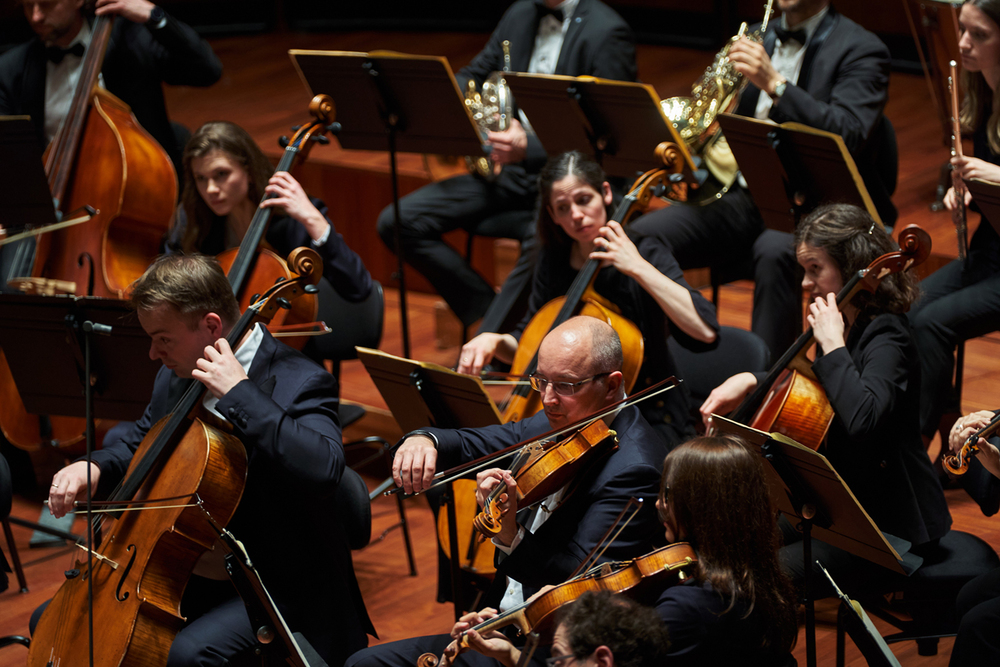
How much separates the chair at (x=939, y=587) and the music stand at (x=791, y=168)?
0.87 m

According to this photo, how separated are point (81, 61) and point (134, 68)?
185 mm

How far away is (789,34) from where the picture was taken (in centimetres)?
371

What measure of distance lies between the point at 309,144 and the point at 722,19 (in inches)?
152

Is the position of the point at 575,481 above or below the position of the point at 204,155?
below

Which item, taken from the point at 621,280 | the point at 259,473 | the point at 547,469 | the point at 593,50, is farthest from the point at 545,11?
the point at 547,469

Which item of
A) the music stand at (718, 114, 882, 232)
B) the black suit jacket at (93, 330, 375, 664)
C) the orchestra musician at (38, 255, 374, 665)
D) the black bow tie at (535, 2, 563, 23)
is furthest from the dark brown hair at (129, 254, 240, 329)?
the black bow tie at (535, 2, 563, 23)

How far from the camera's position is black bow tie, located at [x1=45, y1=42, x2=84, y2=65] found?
12.9 ft

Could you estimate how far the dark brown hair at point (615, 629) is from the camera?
62.1 inches

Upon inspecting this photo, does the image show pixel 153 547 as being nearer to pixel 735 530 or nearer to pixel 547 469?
pixel 547 469

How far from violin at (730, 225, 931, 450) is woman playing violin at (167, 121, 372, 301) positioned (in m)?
1.39

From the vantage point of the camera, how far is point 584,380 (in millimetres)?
2236

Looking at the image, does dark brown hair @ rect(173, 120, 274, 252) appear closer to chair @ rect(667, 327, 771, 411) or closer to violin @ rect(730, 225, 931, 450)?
chair @ rect(667, 327, 771, 411)

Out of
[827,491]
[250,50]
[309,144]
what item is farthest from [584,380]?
[250,50]

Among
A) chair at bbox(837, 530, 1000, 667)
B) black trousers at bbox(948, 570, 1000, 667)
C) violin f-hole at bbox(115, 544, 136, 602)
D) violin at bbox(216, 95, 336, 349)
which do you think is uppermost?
violin at bbox(216, 95, 336, 349)
